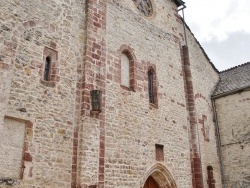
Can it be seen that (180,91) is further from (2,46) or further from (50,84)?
(2,46)

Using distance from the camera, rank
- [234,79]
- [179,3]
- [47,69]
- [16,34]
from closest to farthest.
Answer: [16,34]
[47,69]
[179,3]
[234,79]

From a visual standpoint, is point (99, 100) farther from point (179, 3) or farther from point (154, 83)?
point (179, 3)

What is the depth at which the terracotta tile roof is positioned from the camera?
49.1ft

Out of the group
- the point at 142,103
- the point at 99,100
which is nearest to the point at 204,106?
the point at 142,103

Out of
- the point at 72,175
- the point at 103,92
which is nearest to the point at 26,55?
the point at 103,92

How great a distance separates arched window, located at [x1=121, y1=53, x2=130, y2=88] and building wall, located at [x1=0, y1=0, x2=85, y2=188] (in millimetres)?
2085

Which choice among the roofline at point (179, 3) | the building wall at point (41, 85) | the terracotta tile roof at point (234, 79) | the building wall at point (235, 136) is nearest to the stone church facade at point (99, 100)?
the building wall at point (41, 85)

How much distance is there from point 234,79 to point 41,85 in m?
11.5

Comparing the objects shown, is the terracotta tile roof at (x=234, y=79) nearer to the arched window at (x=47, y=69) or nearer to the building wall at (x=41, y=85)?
the building wall at (x=41, y=85)

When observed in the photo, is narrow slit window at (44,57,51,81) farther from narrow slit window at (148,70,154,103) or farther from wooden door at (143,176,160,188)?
wooden door at (143,176,160,188)

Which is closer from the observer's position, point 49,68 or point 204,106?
point 49,68

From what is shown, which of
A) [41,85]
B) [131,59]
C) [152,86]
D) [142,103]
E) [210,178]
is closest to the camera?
[41,85]

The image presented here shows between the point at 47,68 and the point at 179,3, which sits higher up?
the point at 179,3

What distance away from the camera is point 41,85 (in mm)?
7848
